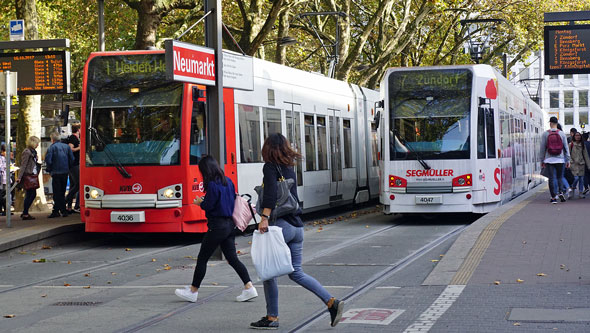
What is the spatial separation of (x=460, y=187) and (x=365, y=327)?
35.9 feet

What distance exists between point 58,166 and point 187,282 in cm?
905

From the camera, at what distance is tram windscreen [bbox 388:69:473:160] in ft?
60.4

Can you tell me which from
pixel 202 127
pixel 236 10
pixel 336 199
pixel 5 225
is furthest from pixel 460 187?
pixel 236 10

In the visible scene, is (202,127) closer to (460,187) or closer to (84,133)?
(84,133)

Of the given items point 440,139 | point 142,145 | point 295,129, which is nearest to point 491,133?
point 440,139

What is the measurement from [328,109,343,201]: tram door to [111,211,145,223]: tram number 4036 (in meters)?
7.06

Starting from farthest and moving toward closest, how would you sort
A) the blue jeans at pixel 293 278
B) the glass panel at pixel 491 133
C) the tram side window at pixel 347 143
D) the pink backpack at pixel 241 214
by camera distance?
the tram side window at pixel 347 143 < the glass panel at pixel 491 133 < the pink backpack at pixel 241 214 < the blue jeans at pixel 293 278

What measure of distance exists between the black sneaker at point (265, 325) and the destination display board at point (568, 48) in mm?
16759

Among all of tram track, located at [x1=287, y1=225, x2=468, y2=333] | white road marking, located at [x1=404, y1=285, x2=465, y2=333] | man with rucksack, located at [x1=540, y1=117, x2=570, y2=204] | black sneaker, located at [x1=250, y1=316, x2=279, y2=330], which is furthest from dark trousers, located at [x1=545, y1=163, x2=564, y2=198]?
black sneaker, located at [x1=250, y1=316, x2=279, y2=330]

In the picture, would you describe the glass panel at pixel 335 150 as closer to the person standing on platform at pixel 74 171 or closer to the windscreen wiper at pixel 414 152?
the windscreen wiper at pixel 414 152

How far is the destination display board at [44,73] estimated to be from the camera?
711 inches

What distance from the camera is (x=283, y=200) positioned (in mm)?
7770

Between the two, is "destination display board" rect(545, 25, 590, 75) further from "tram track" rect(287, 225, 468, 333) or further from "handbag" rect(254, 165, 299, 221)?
"handbag" rect(254, 165, 299, 221)

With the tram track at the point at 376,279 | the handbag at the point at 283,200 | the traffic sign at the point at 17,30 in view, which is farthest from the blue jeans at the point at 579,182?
the handbag at the point at 283,200
